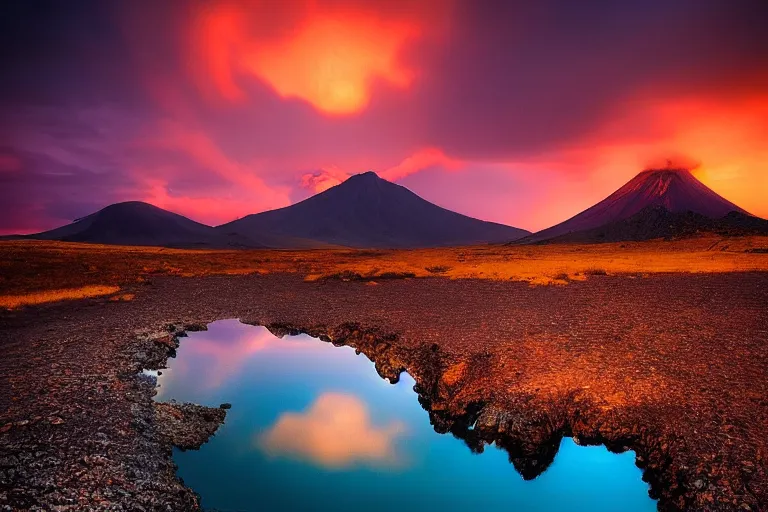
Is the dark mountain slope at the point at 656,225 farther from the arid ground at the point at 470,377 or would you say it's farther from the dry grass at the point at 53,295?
the dry grass at the point at 53,295

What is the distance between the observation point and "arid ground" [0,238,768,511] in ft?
31.6

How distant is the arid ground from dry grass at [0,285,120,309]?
27 centimetres

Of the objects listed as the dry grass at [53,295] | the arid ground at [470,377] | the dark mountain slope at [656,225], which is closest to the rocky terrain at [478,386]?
the arid ground at [470,377]

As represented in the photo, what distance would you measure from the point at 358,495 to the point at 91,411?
8412 mm

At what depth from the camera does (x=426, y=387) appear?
1666cm

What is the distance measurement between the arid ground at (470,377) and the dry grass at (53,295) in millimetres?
275

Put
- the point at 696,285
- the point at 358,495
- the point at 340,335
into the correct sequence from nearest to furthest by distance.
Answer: the point at 358,495
the point at 340,335
the point at 696,285

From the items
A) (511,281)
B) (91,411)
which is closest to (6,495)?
(91,411)

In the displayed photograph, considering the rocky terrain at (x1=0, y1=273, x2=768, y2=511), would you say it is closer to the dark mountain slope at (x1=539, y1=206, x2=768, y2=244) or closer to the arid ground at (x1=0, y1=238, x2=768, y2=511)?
the arid ground at (x1=0, y1=238, x2=768, y2=511)

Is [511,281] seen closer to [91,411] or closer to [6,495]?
[91,411]

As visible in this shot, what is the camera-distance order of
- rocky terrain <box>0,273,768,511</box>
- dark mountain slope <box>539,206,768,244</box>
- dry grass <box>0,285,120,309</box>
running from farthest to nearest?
1. dark mountain slope <box>539,206,768,244</box>
2. dry grass <box>0,285,120,309</box>
3. rocky terrain <box>0,273,768,511</box>

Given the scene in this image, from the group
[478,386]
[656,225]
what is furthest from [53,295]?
[656,225]

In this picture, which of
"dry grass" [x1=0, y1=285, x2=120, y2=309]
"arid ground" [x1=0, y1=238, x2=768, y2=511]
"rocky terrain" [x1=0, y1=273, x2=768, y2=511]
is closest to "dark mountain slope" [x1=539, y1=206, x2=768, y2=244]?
"arid ground" [x1=0, y1=238, x2=768, y2=511]

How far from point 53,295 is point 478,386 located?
121 ft
